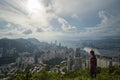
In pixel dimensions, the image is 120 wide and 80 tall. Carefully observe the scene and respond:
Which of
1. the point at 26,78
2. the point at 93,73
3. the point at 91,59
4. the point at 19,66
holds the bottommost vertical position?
the point at 19,66

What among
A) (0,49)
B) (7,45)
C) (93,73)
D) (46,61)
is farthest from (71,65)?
(7,45)

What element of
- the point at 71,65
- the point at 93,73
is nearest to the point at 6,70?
the point at 71,65

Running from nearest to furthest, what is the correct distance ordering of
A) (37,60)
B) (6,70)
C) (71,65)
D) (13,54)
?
(71,65)
(6,70)
(37,60)
(13,54)

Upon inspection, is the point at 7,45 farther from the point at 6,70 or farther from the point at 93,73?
the point at 93,73

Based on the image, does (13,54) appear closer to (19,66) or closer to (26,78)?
(19,66)

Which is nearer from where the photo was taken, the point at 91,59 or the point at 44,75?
the point at 91,59

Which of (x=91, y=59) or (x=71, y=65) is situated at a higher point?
(x=91, y=59)

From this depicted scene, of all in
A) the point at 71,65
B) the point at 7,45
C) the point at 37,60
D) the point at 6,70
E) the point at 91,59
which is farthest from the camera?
the point at 7,45

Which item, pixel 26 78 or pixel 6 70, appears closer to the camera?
pixel 26 78

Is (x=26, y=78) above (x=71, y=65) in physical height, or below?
above
